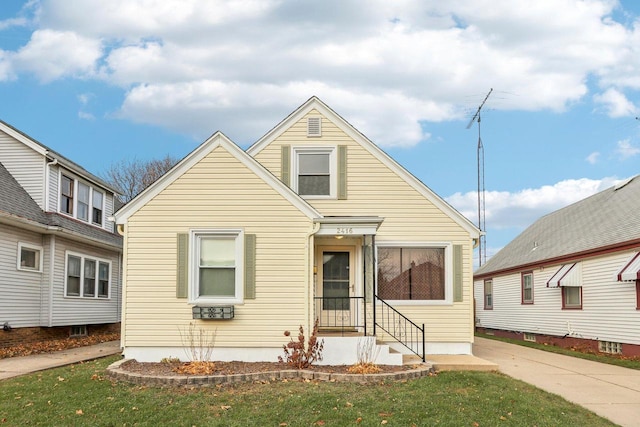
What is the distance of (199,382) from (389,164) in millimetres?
7170

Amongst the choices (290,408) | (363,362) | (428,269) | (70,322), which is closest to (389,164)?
(428,269)

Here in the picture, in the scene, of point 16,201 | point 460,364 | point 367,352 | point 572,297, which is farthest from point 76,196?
point 572,297

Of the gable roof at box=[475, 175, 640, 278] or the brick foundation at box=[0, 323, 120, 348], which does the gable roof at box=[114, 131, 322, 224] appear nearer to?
the brick foundation at box=[0, 323, 120, 348]

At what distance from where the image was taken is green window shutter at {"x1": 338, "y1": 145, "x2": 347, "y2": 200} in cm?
1459

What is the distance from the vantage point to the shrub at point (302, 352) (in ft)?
35.5

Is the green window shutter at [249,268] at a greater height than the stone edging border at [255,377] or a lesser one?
greater

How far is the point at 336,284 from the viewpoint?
46.9 ft

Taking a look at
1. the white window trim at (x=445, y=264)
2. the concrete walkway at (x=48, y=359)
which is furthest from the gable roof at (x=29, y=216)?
the white window trim at (x=445, y=264)

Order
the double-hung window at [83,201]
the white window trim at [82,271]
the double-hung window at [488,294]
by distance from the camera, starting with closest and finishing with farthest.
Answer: the white window trim at [82,271] < the double-hung window at [83,201] < the double-hung window at [488,294]

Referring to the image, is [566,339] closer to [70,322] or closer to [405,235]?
[405,235]

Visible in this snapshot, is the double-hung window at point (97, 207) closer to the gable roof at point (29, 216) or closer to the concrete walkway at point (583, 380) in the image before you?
the gable roof at point (29, 216)

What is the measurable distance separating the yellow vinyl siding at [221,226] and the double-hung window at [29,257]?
5.95 metres

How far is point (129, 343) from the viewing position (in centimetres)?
1194

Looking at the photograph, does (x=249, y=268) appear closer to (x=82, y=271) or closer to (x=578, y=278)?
(x=82, y=271)
